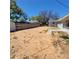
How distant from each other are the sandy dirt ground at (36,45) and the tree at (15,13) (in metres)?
0.14

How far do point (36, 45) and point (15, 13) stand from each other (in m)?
0.41

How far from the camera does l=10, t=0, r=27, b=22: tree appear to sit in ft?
5.50

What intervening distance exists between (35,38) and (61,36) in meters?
0.28

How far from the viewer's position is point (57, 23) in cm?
170

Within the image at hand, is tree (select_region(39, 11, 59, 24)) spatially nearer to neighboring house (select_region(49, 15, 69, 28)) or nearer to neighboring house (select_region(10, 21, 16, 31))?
neighboring house (select_region(49, 15, 69, 28))

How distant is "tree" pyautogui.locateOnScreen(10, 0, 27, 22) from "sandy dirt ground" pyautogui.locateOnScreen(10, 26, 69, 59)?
14 cm

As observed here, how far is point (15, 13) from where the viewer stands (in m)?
1.69

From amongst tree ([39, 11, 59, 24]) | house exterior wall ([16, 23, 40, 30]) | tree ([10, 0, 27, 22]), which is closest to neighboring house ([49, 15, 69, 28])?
tree ([39, 11, 59, 24])

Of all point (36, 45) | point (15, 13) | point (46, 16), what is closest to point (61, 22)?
point (46, 16)

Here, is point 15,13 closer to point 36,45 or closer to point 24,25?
point 24,25

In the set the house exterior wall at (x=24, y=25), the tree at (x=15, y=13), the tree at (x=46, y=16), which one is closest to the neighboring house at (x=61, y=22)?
the tree at (x=46, y=16)
